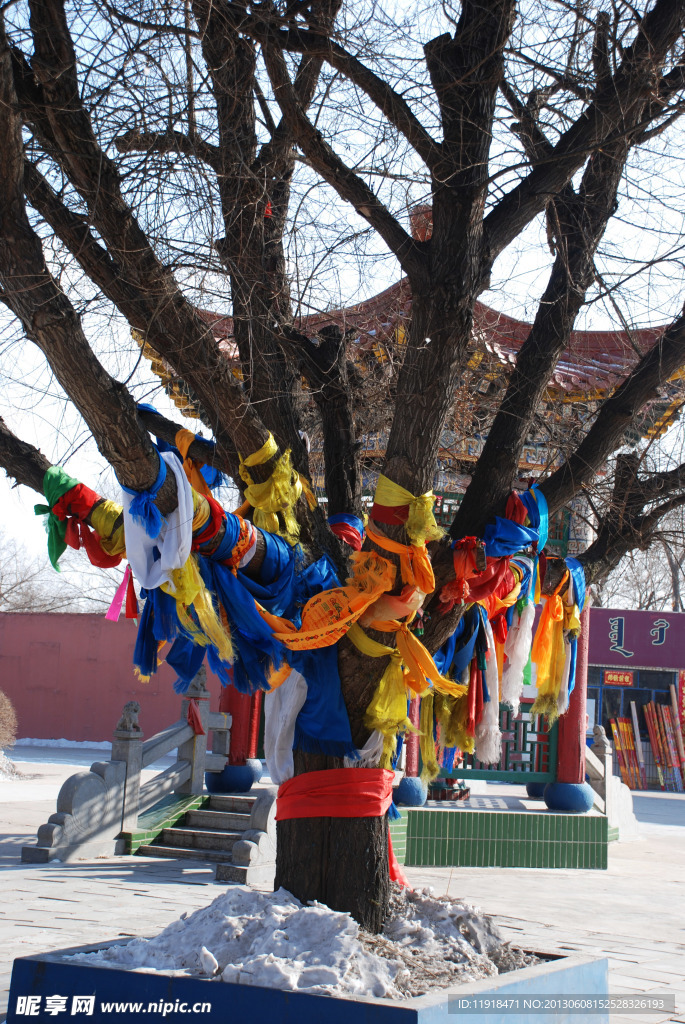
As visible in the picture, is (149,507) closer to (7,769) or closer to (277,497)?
(277,497)

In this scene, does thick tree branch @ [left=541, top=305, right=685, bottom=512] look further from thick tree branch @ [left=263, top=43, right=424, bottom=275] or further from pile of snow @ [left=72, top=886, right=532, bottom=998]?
pile of snow @ [left=72, top=886, right=532, bottom=998]

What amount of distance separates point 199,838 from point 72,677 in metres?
16.4

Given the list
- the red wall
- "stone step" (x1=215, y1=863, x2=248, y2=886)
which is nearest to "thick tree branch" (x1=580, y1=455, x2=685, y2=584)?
"stone step" (x1=215, y1=863, x2=248, y2=886)

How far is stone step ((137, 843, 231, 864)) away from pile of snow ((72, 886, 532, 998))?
5.69 m

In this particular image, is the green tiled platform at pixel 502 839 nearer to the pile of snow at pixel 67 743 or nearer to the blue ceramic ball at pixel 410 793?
the blue ceramic ball at pixel 410 793

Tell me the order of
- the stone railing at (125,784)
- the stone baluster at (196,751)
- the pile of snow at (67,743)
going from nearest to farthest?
the stone railing at (125,784)
the stone baluster at (196,751)
the pile of snow at (67,743)

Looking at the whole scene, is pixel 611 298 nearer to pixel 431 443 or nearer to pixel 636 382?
pixel 636 382

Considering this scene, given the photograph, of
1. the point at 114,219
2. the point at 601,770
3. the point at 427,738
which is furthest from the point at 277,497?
the point at 601,770

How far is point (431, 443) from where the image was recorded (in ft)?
14.4

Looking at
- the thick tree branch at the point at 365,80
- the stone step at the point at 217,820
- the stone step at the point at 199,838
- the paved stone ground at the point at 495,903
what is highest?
the thick tree branch at the point at 365,80

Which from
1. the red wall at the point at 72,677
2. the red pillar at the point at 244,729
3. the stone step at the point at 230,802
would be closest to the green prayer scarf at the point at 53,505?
the stone step at the point at 230,802

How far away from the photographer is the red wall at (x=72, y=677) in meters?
24.6

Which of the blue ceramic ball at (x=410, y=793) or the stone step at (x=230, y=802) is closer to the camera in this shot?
the blue ceramic ball at (x=410, y=793)

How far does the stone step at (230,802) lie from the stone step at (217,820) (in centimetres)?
15
